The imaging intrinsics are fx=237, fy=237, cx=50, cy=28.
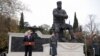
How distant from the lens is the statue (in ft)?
55.5

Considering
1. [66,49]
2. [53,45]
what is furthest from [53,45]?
[66,49]

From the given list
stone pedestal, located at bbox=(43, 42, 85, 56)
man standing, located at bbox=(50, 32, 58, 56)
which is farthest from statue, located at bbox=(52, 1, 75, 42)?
man standing, located at bbox=(50, 32, 58, 56)

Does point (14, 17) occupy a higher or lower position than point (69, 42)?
higher

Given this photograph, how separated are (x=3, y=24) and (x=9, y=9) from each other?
249cm

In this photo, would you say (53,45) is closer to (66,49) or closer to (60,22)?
(66,49)

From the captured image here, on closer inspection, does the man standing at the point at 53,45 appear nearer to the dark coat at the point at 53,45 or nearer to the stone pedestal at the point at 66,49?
the dark coat at the point at 53,45

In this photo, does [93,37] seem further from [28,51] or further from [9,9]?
[28,51]

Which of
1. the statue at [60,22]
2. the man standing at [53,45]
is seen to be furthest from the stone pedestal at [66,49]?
the statue at [60,22]

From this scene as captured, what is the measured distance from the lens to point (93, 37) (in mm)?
57469

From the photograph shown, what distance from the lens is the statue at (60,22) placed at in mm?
16922

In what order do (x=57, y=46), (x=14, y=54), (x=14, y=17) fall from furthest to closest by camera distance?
(x=14, y=17)
(x=14, y=54)
(x=57, y=46)

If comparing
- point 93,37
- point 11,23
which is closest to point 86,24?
point 93,37

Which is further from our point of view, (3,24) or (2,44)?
(2,44)

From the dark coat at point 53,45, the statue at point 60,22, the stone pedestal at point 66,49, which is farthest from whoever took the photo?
the statue at point 60,22
